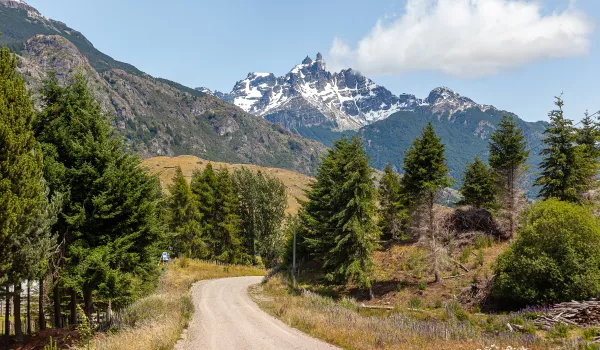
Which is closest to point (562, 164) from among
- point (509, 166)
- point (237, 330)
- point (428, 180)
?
point (509, 166)

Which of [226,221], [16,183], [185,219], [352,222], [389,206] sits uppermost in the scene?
[16,183]

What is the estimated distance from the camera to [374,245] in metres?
29.6

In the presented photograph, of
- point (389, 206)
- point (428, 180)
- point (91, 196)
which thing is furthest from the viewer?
point (389, 206)

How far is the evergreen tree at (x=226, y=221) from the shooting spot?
57.0 metres

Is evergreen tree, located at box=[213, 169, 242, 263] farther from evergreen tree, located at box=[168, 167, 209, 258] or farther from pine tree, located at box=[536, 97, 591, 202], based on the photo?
pine tree, located at box=[536, 97, 591, 202]

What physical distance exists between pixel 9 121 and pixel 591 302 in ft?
88.6

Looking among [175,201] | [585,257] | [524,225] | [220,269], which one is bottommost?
[220,269]

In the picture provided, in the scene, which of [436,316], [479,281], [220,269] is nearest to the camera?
[436,316]

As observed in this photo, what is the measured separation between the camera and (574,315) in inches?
714

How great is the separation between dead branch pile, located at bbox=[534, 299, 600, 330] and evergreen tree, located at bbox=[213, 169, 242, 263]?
44.1 metres

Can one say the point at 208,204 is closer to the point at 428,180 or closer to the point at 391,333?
the point at 428,180

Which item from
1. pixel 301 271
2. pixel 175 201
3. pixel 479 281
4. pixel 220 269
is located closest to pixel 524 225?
pixel 479 281

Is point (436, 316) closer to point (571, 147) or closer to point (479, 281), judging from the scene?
point (479, 281)

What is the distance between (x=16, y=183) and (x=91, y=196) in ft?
18.9
